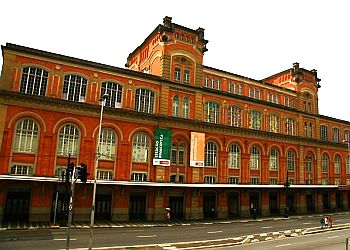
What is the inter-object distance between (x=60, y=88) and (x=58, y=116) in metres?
3.33

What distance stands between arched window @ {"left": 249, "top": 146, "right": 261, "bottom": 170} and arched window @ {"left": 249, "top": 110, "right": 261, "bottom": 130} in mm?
3405

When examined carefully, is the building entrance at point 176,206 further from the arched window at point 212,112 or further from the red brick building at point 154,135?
the arched window at point 212,112

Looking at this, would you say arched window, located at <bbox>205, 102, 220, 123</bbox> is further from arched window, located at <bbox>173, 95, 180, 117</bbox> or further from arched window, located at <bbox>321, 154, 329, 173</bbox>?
arched window, located at <bbox>321, 154, 329, 173</bbox>

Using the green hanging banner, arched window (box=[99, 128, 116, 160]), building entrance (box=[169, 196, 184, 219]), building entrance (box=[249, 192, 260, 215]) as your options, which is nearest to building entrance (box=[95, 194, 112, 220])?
arched window (box=[99, 128, 116, 160])

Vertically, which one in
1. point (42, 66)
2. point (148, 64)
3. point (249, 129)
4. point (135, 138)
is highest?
point (148, 64)

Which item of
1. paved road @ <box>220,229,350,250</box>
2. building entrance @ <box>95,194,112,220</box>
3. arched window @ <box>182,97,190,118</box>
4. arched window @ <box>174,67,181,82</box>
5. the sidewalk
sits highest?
arched window @ <box>174,67,181,82</box>

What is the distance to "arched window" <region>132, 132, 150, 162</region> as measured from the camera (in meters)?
37.7

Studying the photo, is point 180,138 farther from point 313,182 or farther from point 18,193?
point 313,182

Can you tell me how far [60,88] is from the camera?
1359 inches

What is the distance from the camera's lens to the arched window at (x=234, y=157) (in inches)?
1777

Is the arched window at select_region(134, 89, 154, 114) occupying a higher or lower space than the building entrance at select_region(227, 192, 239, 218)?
higher

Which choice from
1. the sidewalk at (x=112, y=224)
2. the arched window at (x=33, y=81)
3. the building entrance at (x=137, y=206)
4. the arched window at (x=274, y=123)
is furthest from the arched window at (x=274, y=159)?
the arched window at (x=33, y=81)

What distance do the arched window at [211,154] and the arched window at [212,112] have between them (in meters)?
3.43

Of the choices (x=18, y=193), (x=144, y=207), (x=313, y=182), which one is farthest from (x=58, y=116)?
(x=313, y=182)
